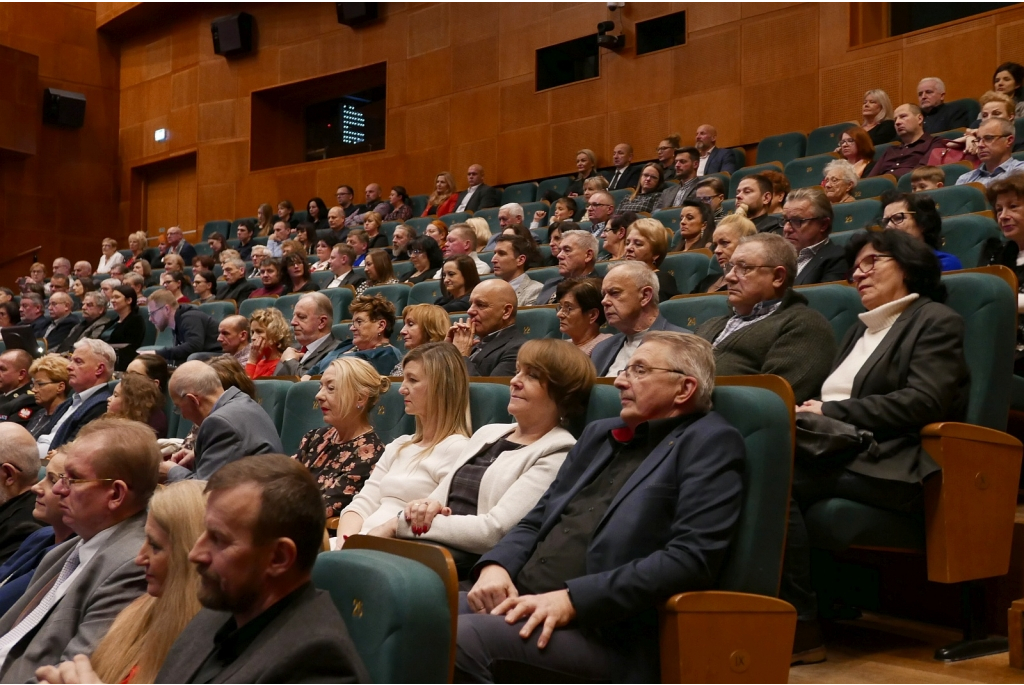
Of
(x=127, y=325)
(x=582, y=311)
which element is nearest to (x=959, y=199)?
(x=582, y=311)

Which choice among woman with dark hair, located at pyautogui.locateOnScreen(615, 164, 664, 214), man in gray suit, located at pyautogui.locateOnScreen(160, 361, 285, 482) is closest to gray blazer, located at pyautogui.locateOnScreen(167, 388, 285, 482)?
man in gray suit, located at pyautogui.locateOnScreen(160, 361, 285, 482)

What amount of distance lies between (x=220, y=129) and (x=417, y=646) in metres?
6.95

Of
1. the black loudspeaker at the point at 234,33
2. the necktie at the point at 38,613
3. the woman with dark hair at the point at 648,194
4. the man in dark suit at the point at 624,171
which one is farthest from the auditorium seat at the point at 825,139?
the black loudspeaker at the point at 234,33

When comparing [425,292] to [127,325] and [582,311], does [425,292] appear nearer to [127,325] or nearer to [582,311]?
[582,311]

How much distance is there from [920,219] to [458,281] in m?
1.26

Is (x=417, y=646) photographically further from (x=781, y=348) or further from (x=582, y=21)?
(x=582, y=21)

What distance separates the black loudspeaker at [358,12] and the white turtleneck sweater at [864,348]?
5357mm

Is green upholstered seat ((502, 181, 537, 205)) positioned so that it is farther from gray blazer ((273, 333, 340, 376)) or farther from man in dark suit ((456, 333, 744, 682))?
man in dark suit ((456, 333, 744, 682))

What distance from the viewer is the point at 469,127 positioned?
577cm

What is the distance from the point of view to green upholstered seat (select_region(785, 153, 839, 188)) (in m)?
3.58

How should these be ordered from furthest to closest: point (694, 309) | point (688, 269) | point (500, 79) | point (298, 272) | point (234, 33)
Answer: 1. point (234, 33)
2. point (500, 79)
3. point (298, 272)
4. point (688, 269)
5. point (694, 309)

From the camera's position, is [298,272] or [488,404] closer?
[488,404]

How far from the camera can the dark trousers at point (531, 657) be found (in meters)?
1.02

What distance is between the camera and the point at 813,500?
1.35 m
